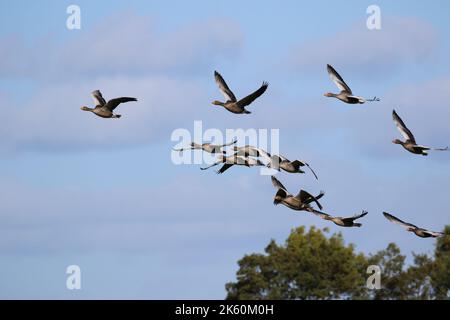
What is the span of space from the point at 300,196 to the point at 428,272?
70091mm

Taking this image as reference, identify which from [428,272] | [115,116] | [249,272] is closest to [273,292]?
[249,272]

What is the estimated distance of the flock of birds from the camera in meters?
50.2

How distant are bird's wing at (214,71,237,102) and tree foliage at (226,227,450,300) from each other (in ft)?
203

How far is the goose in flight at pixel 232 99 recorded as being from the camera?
5262 centimetres

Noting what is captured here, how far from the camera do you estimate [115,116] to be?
5416 centimetres

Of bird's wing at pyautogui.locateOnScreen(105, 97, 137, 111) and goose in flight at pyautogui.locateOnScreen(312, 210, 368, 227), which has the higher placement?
bird's wing at pyautogui.locateOnScreen(105, 97, 137, 111)

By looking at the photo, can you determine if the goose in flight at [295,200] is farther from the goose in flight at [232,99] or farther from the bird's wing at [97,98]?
the bird's wing at [97,98]

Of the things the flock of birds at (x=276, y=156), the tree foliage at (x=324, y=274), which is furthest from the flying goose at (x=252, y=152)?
the tree foliage at (x=324, y=274)

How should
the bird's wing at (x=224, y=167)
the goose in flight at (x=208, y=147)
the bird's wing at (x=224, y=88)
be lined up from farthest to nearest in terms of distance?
the bird's wing at (x=224, y=88), the goose in flight at (x=208, y=147), the bird's wing at (x=224, y=167)

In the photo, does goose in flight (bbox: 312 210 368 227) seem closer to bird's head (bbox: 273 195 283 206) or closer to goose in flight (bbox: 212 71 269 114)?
bird's head (bbox: 273 195 283 206)

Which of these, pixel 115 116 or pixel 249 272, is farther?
pixel 249 272

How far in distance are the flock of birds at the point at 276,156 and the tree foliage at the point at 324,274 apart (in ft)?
200

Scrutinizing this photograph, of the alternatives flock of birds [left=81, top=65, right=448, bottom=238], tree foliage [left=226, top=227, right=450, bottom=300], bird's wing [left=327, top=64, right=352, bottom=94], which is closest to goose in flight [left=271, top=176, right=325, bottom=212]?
flock of birds [left=81, top=65, right=448, bottom=238]
